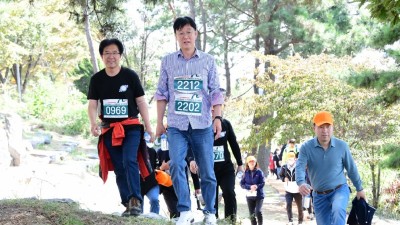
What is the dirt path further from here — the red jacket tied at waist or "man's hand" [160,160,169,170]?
the red jacket tied at waist

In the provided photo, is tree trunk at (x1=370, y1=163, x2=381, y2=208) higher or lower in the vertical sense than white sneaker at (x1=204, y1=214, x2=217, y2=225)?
lower

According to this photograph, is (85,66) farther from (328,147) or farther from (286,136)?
(328,147)

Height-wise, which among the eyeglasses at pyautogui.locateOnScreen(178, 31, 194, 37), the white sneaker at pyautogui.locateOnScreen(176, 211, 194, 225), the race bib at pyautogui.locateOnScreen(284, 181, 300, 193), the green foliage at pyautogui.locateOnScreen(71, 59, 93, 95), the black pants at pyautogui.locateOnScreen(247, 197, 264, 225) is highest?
the green foliage at pyautogui.locateOnScreen(71, 59, 93, 95)

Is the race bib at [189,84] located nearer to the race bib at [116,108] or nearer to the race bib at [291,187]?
the race bib at [116,108]

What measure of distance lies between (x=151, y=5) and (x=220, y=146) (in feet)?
9.01

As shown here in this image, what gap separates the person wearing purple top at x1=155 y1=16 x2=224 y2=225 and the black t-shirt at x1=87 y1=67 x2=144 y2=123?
573 mm

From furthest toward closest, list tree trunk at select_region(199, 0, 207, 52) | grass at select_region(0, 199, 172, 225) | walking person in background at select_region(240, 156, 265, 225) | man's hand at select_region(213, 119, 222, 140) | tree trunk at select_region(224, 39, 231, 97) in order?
tree trunk at select_region(224, 39, 231, 97) → tree trunk at select_region(199, 0, 207, 52) → walking person in background at select_region(240, 156, 265, 225) → man's hand at select_region(213, 119, 222, 140) → grass at select_region(0, 199, 172, 225)

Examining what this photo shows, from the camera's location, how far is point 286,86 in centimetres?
1772

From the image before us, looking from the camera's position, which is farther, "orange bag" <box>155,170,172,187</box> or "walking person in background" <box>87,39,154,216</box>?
"orange bag" <box>155,170,172,187</box>

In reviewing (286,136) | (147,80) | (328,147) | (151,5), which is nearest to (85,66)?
(147,80)

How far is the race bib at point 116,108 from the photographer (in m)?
5.96

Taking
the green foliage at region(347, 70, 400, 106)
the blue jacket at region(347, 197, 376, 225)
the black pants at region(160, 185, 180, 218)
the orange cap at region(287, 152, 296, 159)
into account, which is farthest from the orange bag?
the green foliage at region(347, 70, 400, 106)

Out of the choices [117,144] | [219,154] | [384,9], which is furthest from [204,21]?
[117,144]

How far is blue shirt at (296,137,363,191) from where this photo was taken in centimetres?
595
